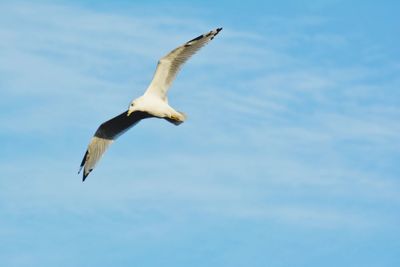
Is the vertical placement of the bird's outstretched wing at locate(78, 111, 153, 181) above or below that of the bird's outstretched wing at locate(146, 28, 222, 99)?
below

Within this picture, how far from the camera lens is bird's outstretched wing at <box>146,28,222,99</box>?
890 inches

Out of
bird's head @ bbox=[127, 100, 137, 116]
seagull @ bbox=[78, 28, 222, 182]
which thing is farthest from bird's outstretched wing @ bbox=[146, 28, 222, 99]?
bird's head @ bbox=[127, 100, 137, 116]

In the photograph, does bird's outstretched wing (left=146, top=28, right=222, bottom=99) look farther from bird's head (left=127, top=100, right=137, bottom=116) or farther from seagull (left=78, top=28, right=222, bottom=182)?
bird's head (left=127, top=100, right=137, bottom=116)

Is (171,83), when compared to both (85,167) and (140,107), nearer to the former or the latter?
(140,107)

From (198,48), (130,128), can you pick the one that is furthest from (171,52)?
(130,128)

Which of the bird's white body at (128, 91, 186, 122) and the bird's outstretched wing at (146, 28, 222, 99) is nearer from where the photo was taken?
the bird's outstretched wing at (146, 28, 222, 99)

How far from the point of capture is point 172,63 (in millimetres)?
22891

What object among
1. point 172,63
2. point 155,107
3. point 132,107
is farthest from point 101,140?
point 172,63

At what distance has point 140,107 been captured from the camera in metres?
23.0

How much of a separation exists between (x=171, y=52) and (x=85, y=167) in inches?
145

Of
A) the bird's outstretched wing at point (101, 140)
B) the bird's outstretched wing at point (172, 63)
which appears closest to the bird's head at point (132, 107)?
the bird's outstretched wing at point (172, 63)

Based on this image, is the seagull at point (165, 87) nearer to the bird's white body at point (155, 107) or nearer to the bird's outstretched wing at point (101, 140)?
the bird's white body at point (155, 107)

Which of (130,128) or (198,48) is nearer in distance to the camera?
(198,48)

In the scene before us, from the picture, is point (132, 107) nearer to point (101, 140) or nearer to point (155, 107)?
point (155, 107)
